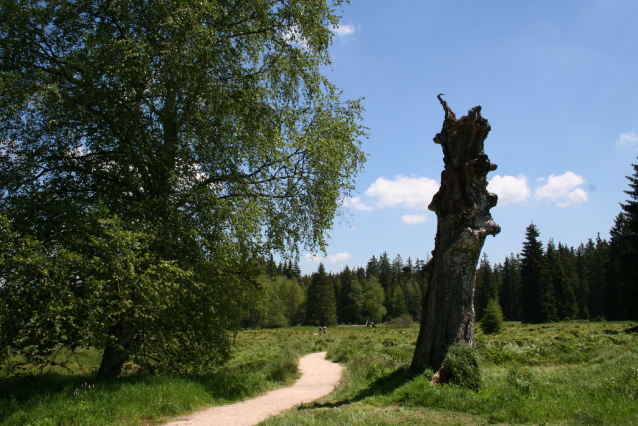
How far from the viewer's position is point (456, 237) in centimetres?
902

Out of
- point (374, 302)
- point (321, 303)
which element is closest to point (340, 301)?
point (374, 302)

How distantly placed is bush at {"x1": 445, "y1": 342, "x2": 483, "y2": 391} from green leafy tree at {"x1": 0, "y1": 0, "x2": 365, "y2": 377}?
4818 mm

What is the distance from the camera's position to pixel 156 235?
8.82 metres

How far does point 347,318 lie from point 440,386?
8383cm

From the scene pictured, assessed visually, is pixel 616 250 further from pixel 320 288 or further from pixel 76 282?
pixel 76 282

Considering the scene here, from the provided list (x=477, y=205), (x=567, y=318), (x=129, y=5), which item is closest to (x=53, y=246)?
(x=129, y=5)

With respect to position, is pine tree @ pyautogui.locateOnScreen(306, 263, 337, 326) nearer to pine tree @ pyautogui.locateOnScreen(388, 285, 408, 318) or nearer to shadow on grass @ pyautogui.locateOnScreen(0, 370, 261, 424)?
pine tree @ pyautogui.locateOnScreen(388, 285, 408, 318)

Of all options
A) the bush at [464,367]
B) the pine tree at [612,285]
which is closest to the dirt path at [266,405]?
the bush at [464,367]

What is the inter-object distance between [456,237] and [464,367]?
2.85 meters

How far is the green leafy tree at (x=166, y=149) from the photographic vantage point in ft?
28.3

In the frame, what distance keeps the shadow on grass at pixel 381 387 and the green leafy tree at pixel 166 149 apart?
379 cm

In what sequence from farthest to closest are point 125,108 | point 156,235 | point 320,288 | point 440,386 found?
point 320,288, point 125,108, point 156,235, point 440,386

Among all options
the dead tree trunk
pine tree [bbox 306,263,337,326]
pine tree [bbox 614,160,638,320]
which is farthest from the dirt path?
pine tree [bbox 306,263,337,326]

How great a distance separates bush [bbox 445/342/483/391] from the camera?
751cm
